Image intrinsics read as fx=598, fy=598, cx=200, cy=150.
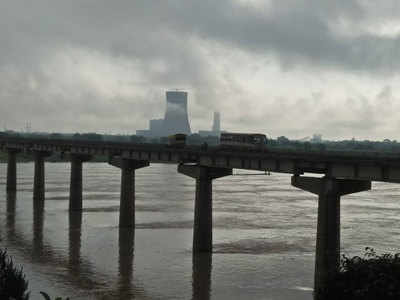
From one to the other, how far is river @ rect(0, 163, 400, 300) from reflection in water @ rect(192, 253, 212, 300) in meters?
0.07

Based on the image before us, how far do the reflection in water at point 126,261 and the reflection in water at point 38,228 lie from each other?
7.12m

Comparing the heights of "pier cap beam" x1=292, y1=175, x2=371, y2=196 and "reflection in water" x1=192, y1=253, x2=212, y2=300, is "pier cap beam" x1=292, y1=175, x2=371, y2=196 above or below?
above

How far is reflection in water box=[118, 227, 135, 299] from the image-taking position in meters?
39.9

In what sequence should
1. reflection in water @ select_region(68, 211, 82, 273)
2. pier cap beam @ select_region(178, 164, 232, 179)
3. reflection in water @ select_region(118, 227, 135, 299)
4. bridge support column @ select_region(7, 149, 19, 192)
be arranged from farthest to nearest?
1. bridge support column @ select_region(7, 149, 19, 192)
2. pier cap beam @ select_region(178, 164, 232, 179)
3. reflection in water @ select_region(68, 211, 82, 273)
4. reflection in water @ select_region(118, 227, 135, 299)

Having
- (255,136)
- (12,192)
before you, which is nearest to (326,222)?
(255,136)

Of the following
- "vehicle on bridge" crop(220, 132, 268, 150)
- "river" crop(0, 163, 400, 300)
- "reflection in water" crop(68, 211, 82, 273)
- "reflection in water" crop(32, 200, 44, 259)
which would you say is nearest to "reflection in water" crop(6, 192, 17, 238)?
"river" crop(0, 163, 400, 300)

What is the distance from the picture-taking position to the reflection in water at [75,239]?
47478 millimetres

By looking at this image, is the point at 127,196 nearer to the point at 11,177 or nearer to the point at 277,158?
the point at 277,158

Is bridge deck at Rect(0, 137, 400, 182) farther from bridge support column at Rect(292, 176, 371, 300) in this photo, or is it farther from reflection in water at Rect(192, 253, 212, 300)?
reflection in water at Rect(192, 253, 212, 300)

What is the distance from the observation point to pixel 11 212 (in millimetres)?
77000

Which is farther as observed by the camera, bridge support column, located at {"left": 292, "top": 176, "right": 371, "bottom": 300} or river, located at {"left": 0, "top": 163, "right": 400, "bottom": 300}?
river, located at {"left": 0, "top": 163, "right": 400, "bottom": 300}

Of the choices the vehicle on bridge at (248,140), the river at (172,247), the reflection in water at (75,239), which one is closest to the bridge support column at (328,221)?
the river at (172,247)

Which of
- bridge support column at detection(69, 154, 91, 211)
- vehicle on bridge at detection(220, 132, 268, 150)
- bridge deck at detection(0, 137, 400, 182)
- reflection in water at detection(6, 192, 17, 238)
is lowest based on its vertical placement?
reflection in water at detection(6, 192, 17, 238)

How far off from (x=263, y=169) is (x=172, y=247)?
1178cm
